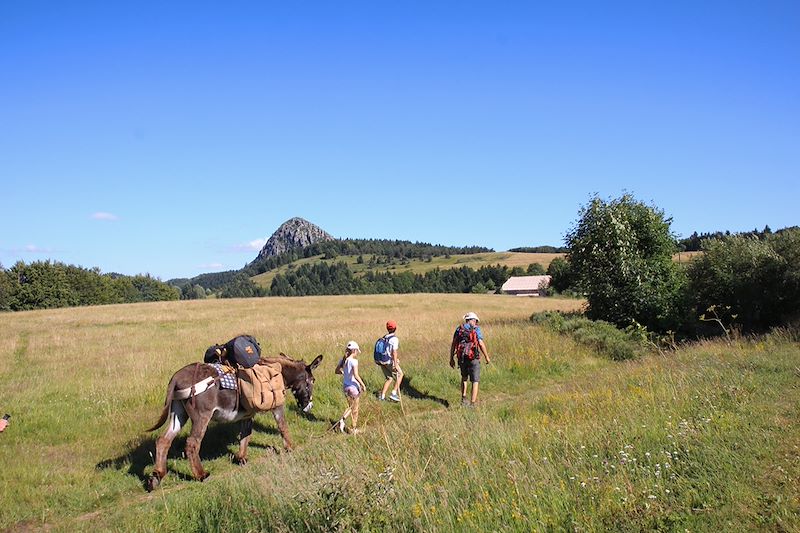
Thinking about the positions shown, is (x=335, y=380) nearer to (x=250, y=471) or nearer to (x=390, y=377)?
(x=390, y=377)

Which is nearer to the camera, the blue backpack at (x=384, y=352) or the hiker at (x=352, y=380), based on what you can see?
the hiker at (x=352, y=380)

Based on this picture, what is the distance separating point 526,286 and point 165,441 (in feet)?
320

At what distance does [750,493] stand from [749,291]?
18.1 metres

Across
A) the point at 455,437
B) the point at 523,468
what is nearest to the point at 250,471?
the point at 455,437

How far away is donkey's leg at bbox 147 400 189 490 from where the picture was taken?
25.8 ft

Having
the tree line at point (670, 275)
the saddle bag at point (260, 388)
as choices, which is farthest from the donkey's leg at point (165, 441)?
the tree line at point (670, 275)

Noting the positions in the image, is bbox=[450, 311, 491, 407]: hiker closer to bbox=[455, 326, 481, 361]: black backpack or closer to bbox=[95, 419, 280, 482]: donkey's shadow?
bbox=[455, 326, 481, 361]: black backpack

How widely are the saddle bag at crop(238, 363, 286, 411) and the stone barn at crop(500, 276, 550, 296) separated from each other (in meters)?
88.1

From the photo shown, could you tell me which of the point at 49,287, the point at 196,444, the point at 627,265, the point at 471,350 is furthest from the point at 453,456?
the point at 49,287

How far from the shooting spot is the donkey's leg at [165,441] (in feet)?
25.8

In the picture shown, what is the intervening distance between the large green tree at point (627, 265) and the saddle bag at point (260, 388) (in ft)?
60.4

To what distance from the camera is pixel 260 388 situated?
28.8 feet

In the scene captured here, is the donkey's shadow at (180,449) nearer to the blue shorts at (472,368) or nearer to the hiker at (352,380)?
the hiker at (352,380)

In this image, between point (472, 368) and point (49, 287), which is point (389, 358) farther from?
point (49, 287)
